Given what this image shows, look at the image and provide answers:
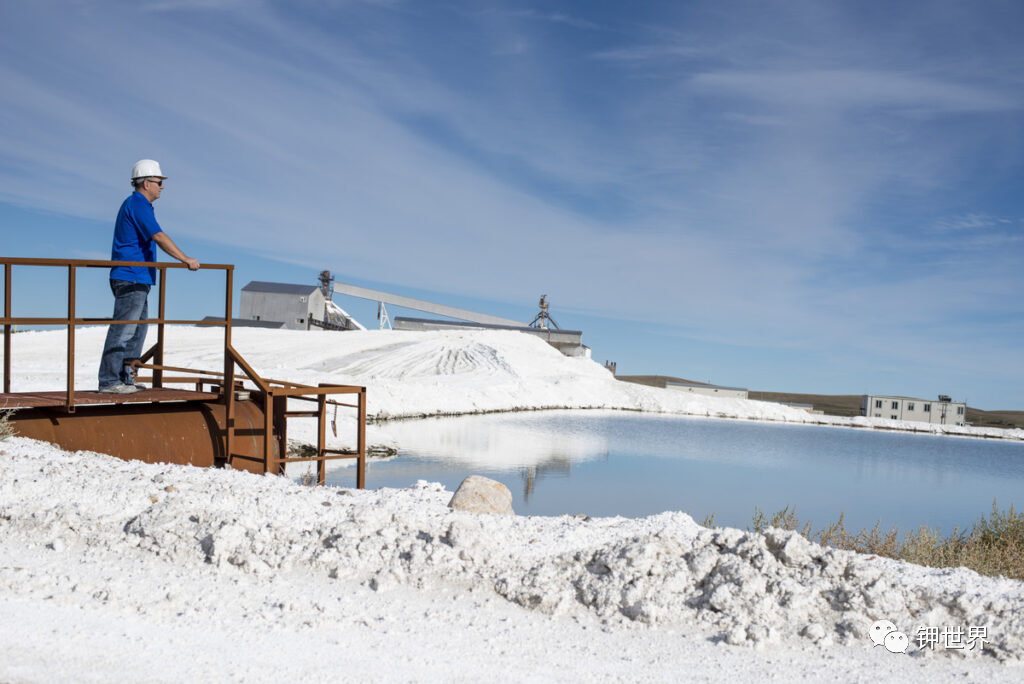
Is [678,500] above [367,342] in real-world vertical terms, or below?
below

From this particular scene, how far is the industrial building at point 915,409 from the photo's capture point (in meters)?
50.3

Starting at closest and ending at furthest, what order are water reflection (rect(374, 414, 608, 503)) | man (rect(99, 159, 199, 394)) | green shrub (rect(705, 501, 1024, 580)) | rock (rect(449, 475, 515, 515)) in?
rock (rect(449, 475, 515, 515)) < green shrub (rect(705, 501, 1024, 580)) < man (rect(99, 159, 199, 394)) < water reflection (rect(374, 414, 608, 503))

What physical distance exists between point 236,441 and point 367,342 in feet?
105

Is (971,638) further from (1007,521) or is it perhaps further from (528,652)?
(1007,521)

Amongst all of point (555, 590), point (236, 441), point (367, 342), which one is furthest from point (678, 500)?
point (367, 342)

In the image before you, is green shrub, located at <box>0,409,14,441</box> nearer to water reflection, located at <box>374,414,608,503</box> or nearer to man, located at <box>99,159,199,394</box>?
man, located at <box>99,159,199,394</box>

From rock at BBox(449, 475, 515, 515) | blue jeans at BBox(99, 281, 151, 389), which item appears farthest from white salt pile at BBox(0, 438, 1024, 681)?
blue jeans at BBox(99, 281, 151, 389)

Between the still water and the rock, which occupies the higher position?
the rock

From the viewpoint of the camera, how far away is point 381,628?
4047 millimetres

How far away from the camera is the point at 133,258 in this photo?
7.09m

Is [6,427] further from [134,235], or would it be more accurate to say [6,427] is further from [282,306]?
[282,306]

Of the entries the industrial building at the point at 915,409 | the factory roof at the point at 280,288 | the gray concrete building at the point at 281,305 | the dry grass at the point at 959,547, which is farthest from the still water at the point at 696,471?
the factory roof at the point at 280,288

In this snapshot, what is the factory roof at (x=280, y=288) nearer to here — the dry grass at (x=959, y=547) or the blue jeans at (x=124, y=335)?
the blue jeans at (x=124, y=335)

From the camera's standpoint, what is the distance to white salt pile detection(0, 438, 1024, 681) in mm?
3855
